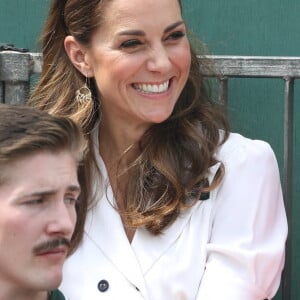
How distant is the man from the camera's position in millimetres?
2730

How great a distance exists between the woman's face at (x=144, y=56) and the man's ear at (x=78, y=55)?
0.11 m

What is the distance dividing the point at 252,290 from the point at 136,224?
445mm

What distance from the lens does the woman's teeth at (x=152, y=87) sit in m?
3.77

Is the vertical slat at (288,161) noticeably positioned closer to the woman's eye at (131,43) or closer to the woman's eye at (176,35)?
the woman's eye at (176,35)

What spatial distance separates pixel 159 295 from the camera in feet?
12.0

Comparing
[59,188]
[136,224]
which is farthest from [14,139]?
[136,224]

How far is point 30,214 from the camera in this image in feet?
8.95

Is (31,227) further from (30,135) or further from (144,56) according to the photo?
(144,56)

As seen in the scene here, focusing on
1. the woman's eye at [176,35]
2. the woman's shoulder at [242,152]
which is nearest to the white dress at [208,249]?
the woman's shoulder at [242,152]

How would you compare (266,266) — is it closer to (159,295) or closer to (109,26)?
(159,295)

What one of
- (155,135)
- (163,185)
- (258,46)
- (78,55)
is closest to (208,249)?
(163,185)

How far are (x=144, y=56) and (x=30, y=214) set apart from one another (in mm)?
1150

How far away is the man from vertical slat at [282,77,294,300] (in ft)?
4.84

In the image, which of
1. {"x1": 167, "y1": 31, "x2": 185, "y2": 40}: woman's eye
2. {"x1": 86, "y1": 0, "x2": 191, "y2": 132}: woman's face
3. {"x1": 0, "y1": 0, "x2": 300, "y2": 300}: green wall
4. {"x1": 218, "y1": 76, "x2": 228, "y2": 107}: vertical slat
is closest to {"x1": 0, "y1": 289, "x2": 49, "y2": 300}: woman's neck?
{"x1": 86, "y1": 0, "x2": 191, "y2": 132}: woman's face
